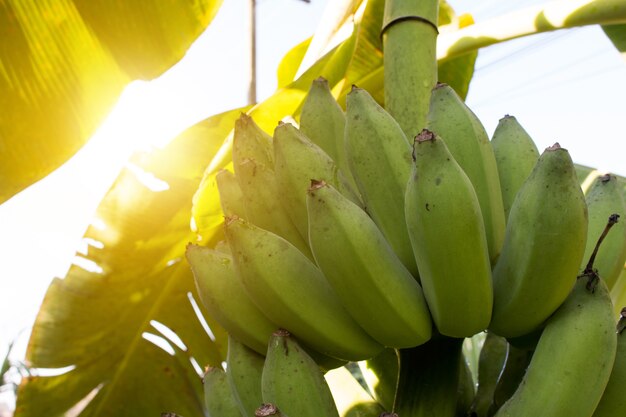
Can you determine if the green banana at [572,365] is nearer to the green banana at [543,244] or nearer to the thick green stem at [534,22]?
the green banana at [543,244]

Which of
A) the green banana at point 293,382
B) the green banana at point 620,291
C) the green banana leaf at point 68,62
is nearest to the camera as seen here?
the green banana at point 293,382

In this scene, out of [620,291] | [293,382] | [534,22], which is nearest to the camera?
[293,382]

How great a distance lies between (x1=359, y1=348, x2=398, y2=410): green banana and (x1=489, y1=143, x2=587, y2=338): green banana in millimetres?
316

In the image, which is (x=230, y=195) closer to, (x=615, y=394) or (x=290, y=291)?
(x=290, y=291)

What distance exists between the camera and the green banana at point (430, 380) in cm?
84

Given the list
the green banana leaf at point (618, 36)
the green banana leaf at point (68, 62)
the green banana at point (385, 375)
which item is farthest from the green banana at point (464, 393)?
the green banana leaf at point (68, 62)

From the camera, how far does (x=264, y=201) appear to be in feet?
3.04

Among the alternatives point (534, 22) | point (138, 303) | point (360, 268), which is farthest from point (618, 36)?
point (138, 303)

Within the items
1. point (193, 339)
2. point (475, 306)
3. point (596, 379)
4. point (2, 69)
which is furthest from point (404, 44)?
point (193, 339)

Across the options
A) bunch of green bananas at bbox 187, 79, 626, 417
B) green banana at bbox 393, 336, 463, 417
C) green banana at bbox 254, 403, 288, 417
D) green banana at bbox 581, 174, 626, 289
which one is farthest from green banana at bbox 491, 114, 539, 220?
green banana at bbox 254, 403, 288, 417

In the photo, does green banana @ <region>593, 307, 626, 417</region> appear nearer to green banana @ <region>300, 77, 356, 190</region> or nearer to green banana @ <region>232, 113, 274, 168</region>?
green banana @ <region>300, 77, 356, 190</region>

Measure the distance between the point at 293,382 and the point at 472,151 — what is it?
1.23 feet

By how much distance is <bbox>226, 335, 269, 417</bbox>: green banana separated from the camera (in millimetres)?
884

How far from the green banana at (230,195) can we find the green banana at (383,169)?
0.20m
